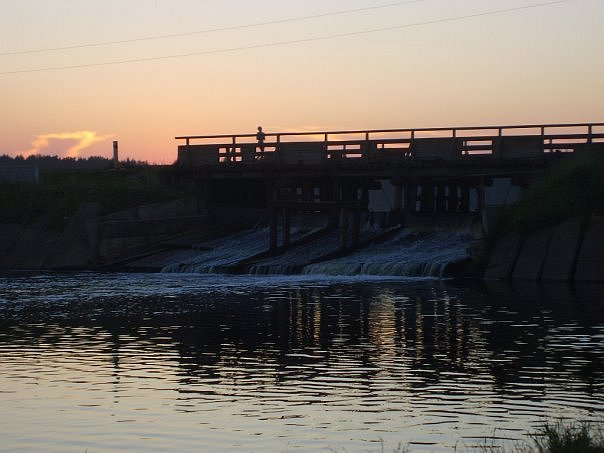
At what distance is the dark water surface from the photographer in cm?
1741

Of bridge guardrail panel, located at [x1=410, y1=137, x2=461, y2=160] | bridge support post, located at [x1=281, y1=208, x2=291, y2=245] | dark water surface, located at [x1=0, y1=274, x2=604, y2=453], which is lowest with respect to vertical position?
dark water surface, located at [x1=0, y1=274, x2=604, y2=453]

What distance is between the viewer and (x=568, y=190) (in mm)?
49688

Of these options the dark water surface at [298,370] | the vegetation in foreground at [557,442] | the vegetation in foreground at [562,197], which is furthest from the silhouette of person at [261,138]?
the vegetation in foreground at [557,442]

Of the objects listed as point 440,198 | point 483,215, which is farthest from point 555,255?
point 440,198

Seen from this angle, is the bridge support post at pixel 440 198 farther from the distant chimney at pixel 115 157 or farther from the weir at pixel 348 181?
the distant chimney at pixel 115 157

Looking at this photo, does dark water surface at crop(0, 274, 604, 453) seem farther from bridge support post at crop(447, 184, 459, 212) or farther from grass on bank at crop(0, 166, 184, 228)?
grass on bank at crop(0, 166, 184, 228)

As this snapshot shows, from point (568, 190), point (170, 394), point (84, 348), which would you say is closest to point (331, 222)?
point (568, 190)

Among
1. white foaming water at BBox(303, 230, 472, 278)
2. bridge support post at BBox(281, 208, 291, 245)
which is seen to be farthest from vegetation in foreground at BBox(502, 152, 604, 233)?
bridge support post at BBox(281, 208, 291, 245)

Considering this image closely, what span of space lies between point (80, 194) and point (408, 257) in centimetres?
2600

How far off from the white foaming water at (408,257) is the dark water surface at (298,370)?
877 cm

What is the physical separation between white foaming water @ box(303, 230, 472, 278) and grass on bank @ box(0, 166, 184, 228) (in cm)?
1798

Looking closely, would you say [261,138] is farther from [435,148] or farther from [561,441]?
[561,441]

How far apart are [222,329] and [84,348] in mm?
4800

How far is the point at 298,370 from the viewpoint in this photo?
2361 cm
